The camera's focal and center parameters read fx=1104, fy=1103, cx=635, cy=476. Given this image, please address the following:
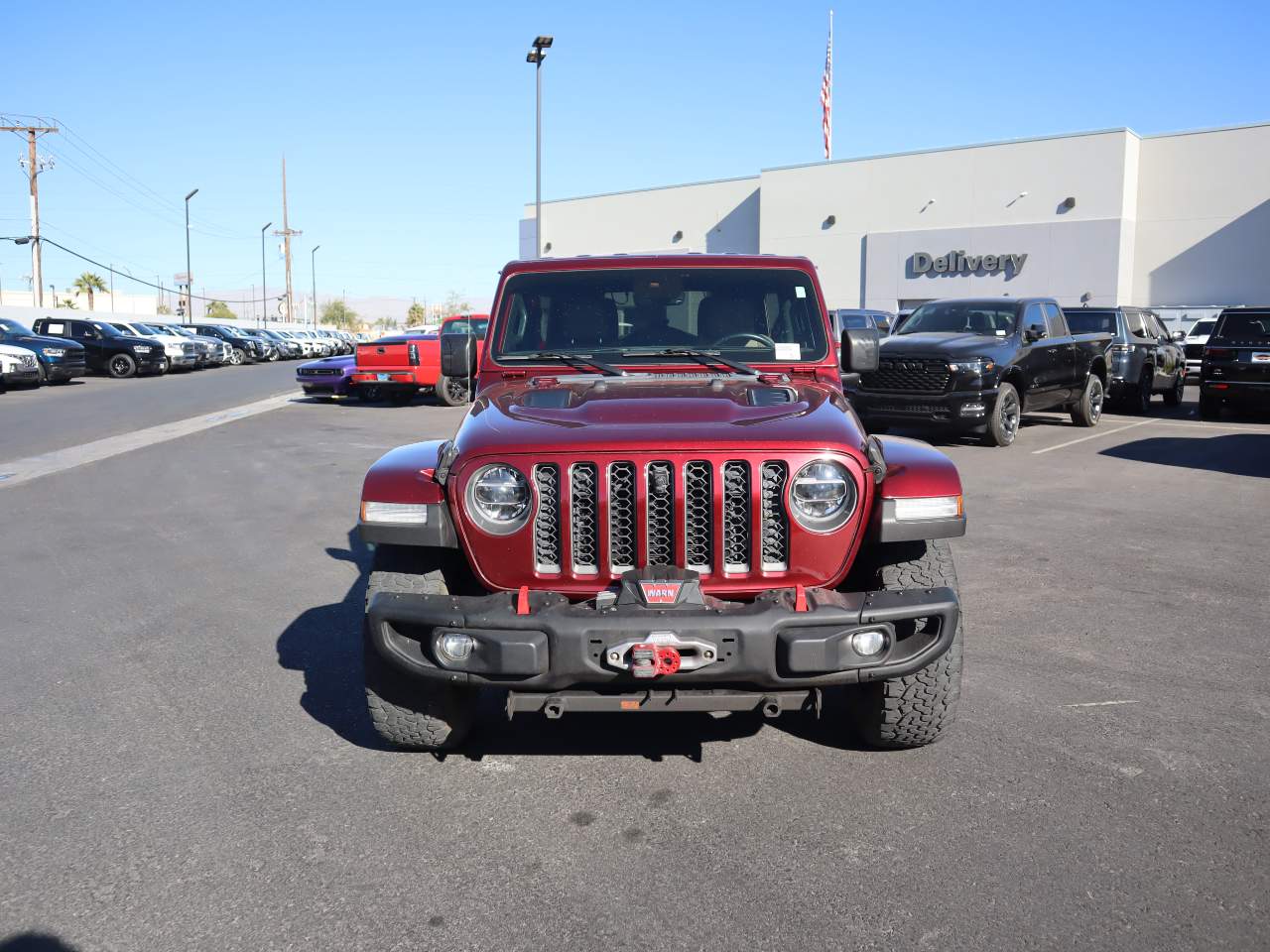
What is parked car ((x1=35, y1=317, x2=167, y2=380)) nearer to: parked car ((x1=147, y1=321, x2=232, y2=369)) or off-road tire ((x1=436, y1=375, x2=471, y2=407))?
parked car ((x1=147, y1=321, x2=232, y2=369))

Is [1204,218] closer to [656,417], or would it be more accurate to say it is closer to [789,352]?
[789,352]

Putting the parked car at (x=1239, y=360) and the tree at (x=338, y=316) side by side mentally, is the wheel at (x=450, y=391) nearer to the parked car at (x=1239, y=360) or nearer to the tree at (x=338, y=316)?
the parked car at (x=1239, y=360)

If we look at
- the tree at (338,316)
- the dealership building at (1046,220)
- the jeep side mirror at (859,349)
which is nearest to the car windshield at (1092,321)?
the jeep side mirror at (859,349)

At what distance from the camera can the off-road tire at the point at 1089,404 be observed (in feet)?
53.0

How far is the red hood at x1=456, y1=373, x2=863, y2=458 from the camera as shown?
3578mm

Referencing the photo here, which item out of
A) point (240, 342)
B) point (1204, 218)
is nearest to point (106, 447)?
point (240, 342)

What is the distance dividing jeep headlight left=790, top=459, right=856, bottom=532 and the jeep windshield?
141 centimetres

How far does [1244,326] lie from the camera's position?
1628 cm

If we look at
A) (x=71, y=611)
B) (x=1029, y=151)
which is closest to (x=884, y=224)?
(x=1029, y=151)

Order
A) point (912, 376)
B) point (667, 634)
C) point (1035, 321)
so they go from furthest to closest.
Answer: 1. point (1035, 321)
2. point (912, 376)
3. point (667, 634)

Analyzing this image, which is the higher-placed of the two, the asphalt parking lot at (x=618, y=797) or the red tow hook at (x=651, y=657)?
the red tow hook at (x=651, y=657)

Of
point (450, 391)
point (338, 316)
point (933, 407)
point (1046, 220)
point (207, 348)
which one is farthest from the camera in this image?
point (338, 316)

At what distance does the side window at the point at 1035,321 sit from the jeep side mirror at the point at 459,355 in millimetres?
10633

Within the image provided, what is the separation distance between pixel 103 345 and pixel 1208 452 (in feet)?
93.9
